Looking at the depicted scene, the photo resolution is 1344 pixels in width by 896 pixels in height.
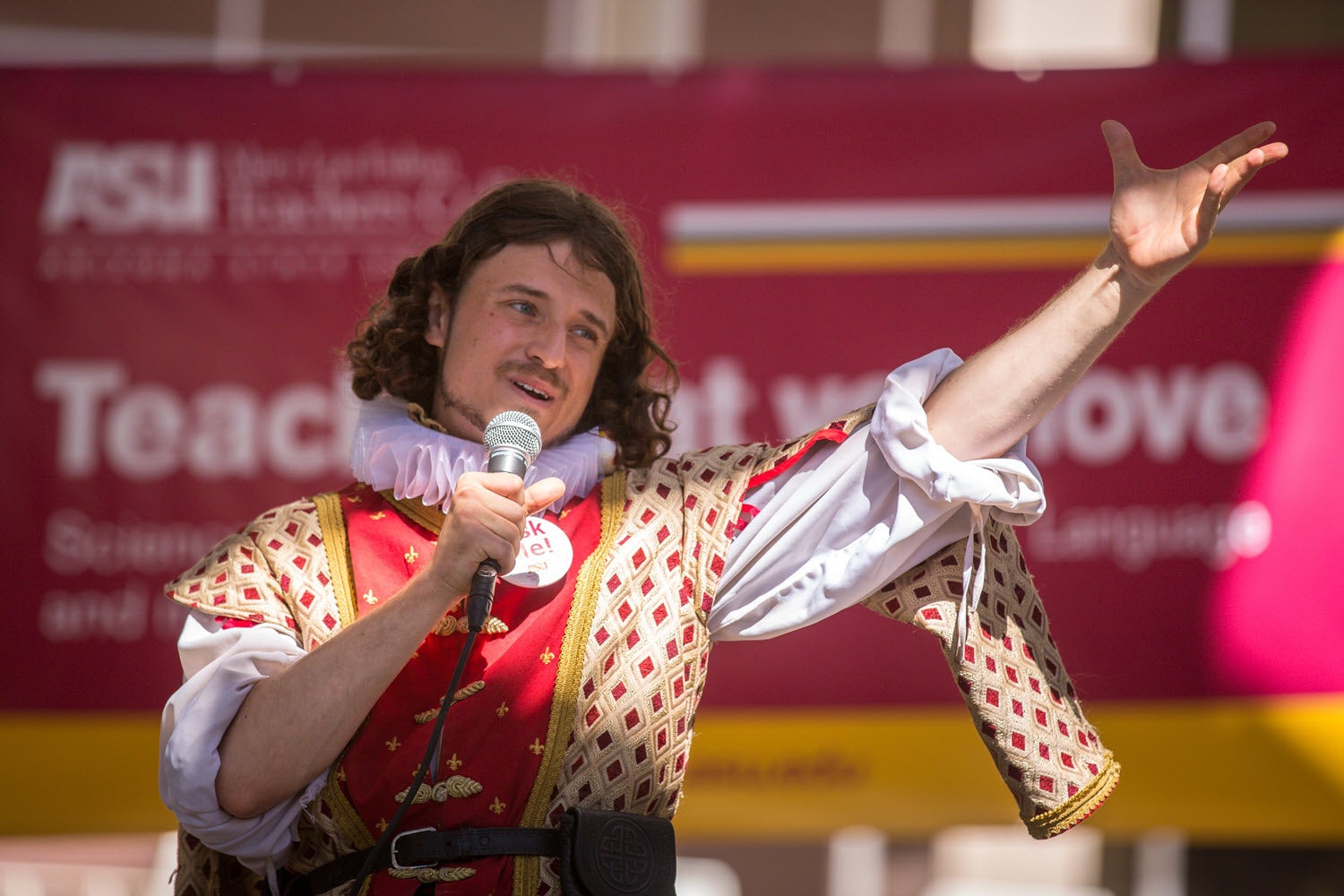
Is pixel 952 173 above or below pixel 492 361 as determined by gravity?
above

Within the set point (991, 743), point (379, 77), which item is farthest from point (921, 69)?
point (991, 743)

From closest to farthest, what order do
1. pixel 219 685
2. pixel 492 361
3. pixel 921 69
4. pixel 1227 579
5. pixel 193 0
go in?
1. pixel 219 685
2. pixel 492 361
3. pixel 1227 579
4. pixel 921 69
5. pixel 193 0

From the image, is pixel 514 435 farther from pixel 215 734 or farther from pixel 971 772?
pixel 971 772

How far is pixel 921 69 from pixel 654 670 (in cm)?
231

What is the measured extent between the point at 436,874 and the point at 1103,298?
1.09 meters

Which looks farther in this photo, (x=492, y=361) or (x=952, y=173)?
(x=952, y=173)

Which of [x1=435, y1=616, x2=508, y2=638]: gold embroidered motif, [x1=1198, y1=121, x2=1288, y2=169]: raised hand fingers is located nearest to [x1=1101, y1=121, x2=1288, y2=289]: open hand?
[x1=1198, y1=121, x2=1288, y2=169]: raised hand fingers

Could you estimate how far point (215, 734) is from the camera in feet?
5.99

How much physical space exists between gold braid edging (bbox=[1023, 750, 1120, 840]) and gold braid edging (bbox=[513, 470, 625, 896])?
2.03 ft

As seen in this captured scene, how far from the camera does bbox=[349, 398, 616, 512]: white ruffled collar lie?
2092mm

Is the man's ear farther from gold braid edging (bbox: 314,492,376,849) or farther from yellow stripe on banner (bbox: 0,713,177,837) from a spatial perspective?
yellow stripe on banner (bbox: 0,713,177,837)

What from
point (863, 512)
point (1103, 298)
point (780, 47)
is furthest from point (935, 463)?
point (780, 47)

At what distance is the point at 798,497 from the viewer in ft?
6.59

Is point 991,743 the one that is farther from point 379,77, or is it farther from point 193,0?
point 193,0
